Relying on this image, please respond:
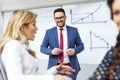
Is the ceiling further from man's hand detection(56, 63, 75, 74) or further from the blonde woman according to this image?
man's hand detection(56, 63, 75, 74)

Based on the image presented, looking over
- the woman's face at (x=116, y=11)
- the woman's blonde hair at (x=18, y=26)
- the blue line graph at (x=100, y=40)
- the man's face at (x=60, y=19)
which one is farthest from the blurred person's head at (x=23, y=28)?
the woman's face at (x=116, y=11)

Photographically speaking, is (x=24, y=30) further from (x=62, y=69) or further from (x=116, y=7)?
(x=116, y=7)

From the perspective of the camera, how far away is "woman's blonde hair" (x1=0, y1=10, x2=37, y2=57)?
4.03ft

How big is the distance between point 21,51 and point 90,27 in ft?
1.10

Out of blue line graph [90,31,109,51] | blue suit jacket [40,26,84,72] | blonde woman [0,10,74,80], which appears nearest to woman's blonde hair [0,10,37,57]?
blonde woman [0,10,74,80]

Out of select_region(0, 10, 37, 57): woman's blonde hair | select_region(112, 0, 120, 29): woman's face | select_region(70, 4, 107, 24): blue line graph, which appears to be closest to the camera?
select_region(112, 0, 120, 29): woman's face

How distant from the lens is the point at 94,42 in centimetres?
112

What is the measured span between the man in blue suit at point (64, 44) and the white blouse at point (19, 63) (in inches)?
3.0

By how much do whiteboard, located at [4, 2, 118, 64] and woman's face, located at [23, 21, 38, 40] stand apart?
0.09 feet

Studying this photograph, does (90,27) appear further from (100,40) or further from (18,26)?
(18,26)

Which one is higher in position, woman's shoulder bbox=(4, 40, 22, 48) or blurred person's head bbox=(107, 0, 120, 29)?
blurred person's head bbox=(107, 0, 120, 29)

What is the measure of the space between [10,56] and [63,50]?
0.81 ft

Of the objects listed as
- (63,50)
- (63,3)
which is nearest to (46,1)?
(63,3)

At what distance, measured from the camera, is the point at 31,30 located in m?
1.24
